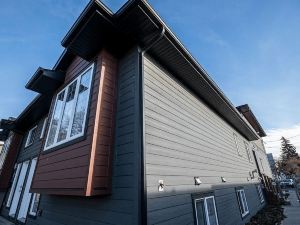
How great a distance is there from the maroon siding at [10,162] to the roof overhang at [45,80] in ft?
25.8

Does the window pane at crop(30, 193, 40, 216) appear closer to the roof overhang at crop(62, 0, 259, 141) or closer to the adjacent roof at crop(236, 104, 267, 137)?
the roof overhang at crop(62, 0, 259, 141)

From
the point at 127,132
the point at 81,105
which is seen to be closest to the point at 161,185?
the point at 127,132

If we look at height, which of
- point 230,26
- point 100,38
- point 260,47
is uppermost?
point 230,26

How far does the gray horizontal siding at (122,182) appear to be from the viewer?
11.3ft

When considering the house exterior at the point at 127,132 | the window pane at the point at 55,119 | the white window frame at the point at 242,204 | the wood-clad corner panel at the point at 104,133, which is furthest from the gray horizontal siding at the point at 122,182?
the white window frame at the point at 242,204

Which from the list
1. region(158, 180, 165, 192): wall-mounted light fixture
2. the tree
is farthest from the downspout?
the tree

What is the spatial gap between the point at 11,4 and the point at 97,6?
135 inches

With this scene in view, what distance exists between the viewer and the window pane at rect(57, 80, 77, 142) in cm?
505

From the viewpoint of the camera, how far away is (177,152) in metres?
4.84

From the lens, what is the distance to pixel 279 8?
19.6 ft

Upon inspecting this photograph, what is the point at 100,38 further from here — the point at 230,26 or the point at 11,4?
the point at 230,26

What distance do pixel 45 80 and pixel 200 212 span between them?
6.40 meters

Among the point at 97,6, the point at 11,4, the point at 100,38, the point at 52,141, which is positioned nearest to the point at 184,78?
the point at 100,38

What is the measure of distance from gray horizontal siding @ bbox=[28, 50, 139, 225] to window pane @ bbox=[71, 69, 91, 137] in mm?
818
